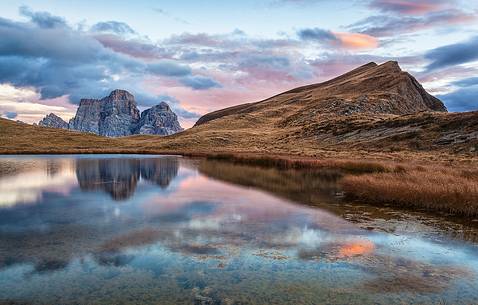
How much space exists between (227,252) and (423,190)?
56.6 feet

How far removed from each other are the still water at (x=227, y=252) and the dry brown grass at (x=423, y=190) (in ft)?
6.52

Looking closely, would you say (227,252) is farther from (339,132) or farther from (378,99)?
(378,99)

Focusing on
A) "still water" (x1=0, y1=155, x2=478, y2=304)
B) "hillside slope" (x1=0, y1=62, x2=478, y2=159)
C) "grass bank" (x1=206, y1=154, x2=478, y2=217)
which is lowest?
"still water" (x1=0, y1=155, x2=478, y2=304)

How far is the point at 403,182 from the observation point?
3033cm

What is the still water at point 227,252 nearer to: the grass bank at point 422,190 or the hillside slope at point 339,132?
the grass bank at point 422,190

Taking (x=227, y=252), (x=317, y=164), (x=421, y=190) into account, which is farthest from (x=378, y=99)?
(x=227, y=252)

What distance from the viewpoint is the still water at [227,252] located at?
12.2m

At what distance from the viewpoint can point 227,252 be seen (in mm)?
16453

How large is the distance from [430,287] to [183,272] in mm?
8452

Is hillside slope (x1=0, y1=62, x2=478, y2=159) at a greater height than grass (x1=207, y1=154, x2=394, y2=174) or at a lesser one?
greater

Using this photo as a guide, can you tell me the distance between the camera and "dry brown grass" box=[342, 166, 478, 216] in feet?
80.1

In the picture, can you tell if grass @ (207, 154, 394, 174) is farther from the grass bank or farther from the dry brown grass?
the dry brown grass

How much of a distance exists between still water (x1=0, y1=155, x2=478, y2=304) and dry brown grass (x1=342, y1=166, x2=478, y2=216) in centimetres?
199

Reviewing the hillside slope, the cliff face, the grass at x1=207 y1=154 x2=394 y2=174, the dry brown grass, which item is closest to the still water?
the dry brown grass
